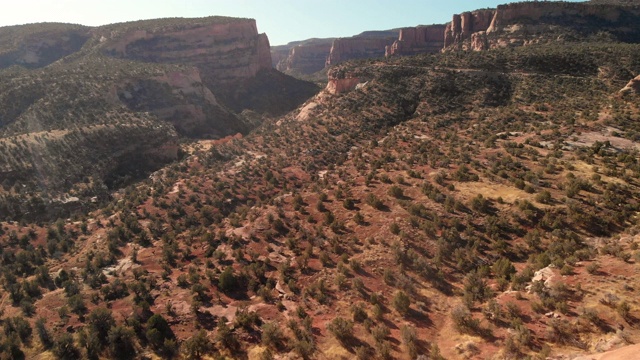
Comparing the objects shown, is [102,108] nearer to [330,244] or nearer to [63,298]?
[63,298]

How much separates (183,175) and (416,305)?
122 ft

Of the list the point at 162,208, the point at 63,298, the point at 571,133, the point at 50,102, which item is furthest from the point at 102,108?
the point at 571,133

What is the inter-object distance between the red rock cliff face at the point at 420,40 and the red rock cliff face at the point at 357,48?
134 feet

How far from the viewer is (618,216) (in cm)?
2433

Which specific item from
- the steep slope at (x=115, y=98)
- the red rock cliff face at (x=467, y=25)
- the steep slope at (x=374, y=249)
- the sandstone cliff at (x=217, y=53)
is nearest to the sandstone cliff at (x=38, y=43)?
the steep slope at (x=115, y=98)

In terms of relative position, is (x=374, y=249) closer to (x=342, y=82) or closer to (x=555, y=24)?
(x=342, y=82)

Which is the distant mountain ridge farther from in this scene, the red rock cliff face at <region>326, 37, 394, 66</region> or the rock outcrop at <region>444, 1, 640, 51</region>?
the red rock cliff face at <region>326, 37, 394, 66</region>

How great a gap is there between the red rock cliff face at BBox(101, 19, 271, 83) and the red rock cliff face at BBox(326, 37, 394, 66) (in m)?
69.6

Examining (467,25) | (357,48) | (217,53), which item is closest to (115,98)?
(217,53)

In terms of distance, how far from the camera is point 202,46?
11331 cm

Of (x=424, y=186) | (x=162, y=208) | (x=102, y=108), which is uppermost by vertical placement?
(x=102, y=108)

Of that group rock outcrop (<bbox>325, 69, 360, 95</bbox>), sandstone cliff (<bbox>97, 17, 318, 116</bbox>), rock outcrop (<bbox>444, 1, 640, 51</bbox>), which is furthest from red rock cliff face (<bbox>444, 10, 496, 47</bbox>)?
rock outcrop (<bbox>325, 69, 360, 95</bbox>)

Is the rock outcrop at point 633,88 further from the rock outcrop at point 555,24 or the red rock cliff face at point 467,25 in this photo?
the red rock cliff face at point 467,25

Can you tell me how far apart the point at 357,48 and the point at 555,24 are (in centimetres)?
11222
